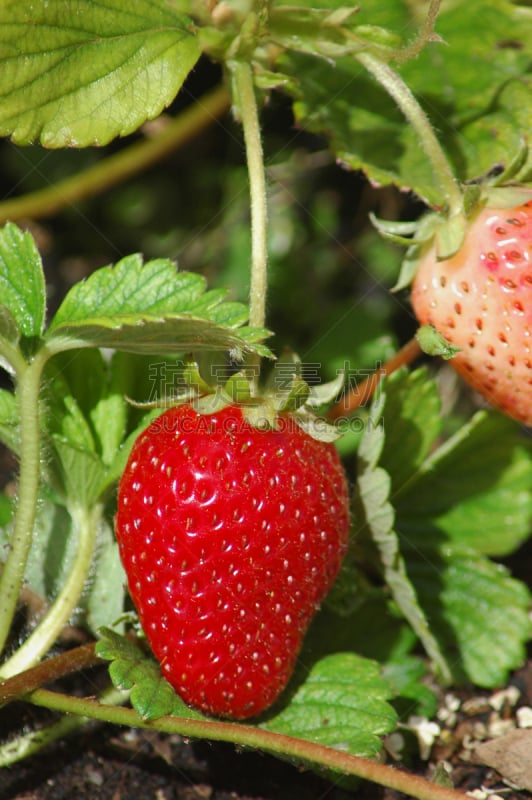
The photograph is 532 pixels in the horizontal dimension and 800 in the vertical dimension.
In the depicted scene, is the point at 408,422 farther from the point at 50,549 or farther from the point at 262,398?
the point at 50,549

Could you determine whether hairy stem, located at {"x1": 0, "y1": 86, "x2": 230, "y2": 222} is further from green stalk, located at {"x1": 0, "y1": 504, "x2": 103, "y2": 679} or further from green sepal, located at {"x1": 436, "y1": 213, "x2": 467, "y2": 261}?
green stalk, located at {"x1": 0, "y1": 504, "x2": 103, "y2": 679}

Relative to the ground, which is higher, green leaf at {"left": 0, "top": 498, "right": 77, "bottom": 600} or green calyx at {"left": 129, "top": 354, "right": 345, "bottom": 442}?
green calyx at {"left": 129, "top": 354, "right": 345, "bottom": 442}

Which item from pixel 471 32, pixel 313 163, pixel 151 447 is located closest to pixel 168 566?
pixel 151 447

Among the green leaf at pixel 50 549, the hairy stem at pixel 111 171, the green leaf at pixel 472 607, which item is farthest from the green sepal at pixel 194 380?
the hairy stem at pixel 111 171

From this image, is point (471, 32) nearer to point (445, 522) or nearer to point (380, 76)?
point (380, 76)

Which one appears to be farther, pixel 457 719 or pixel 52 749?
pixel 457 719

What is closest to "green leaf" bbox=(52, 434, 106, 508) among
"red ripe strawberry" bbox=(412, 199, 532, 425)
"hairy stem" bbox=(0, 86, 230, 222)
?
"red ripe strawberry" bbox=(412, 199, 532, 425)
